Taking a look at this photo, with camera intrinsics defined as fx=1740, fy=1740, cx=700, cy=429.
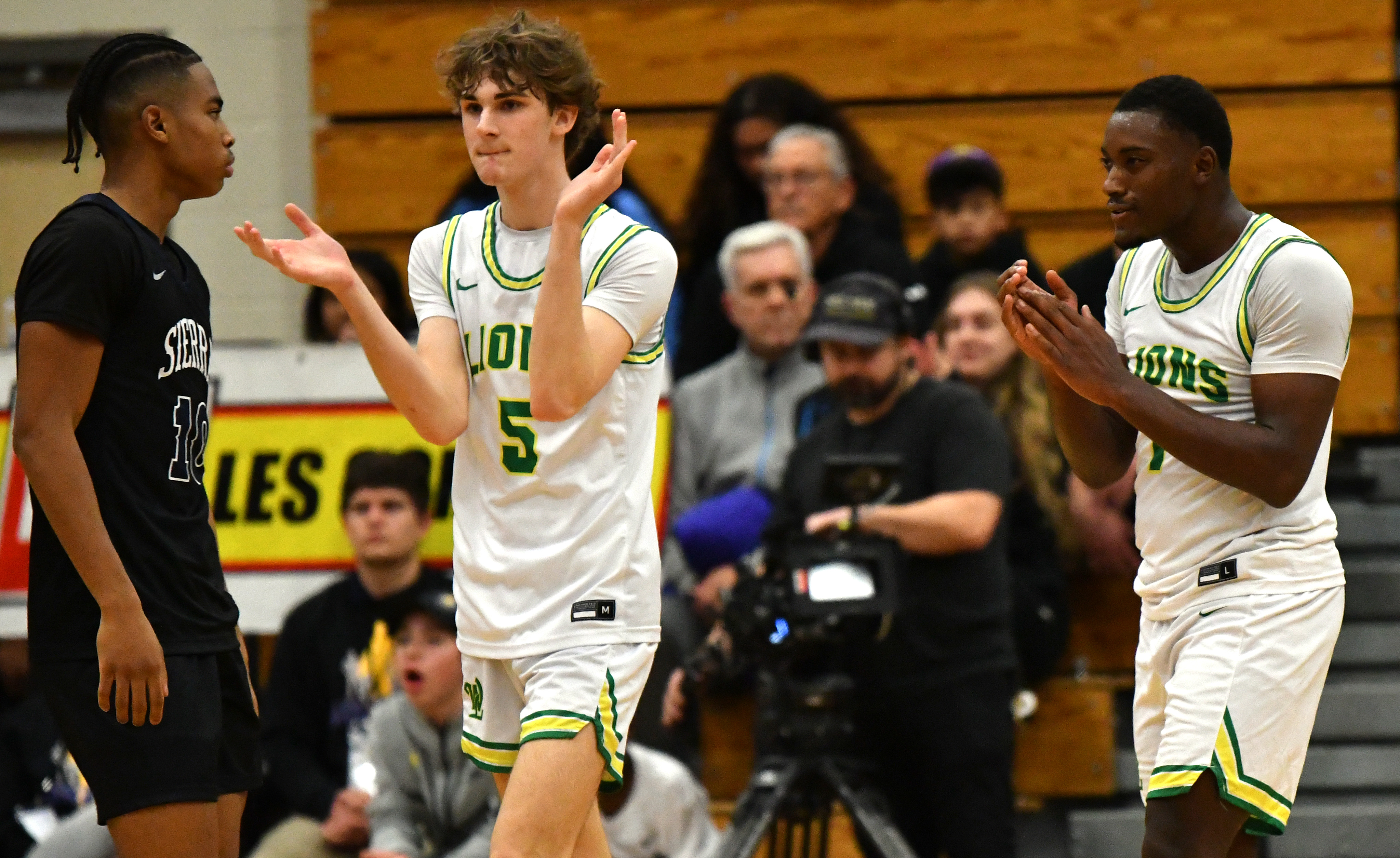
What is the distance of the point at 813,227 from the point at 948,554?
67.5 inches

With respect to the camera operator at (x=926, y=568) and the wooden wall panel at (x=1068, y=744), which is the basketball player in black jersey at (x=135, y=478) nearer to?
the camera operator at (x=926, y=568)

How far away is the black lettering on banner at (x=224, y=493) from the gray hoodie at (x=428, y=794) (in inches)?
51.2

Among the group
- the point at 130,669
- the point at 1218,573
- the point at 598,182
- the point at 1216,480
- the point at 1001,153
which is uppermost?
the point at 1001,153

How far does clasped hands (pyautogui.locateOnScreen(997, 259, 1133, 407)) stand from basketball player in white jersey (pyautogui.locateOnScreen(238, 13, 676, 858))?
65 cm

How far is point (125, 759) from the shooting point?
2.90 meters

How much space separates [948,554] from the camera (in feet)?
16.1

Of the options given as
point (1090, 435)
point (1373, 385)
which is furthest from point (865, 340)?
point (1373, 385)

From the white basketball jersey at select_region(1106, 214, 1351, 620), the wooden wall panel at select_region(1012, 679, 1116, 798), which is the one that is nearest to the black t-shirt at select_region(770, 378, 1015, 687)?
the wooden wall panel at select_region(1012, 679, 1116, 798)

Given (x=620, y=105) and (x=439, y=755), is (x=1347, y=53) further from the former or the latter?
(x=439, y=755)

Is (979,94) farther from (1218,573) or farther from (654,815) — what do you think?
(1218,573)

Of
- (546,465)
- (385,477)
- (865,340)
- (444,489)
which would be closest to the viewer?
(546,465)

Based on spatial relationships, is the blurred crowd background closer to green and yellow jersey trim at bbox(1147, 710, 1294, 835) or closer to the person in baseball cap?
the person in baseball cap

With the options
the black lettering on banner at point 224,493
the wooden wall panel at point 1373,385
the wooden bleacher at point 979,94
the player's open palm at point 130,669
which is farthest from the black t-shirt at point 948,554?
the wooden wall panel at point 1373,385

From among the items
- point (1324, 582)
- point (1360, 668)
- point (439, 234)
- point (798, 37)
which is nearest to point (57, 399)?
point (439, 234)
